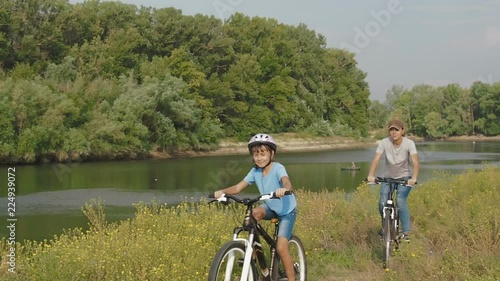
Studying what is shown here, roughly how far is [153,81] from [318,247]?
4550cm

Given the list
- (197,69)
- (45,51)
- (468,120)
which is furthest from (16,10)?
(468,120)

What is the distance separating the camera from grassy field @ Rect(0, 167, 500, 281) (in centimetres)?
559

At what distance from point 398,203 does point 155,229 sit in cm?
324

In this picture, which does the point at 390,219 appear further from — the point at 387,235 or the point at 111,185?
the point at 111,185

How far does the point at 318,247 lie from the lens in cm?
809

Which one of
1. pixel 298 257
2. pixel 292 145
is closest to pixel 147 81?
pixel 292 145

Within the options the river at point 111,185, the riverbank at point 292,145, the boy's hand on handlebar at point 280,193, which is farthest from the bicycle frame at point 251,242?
the riverbank at point 292,145

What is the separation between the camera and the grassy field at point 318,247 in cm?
559

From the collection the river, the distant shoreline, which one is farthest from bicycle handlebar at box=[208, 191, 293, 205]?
the distant shoreline

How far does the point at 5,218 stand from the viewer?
706 inches

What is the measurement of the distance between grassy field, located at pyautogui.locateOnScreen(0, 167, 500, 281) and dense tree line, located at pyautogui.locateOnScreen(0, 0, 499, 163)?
3213 cm

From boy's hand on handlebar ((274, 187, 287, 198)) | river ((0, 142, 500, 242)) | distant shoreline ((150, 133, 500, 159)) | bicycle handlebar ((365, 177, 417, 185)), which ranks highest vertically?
boy's hand on handlebar ((274, 187, 287, 198))

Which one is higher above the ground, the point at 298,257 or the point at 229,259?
the point at 229,259

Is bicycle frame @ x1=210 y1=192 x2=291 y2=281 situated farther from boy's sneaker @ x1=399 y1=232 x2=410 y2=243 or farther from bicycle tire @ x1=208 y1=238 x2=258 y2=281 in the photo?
boy's sneaker @ x1=399 y1=232 x2=410 y2=243
